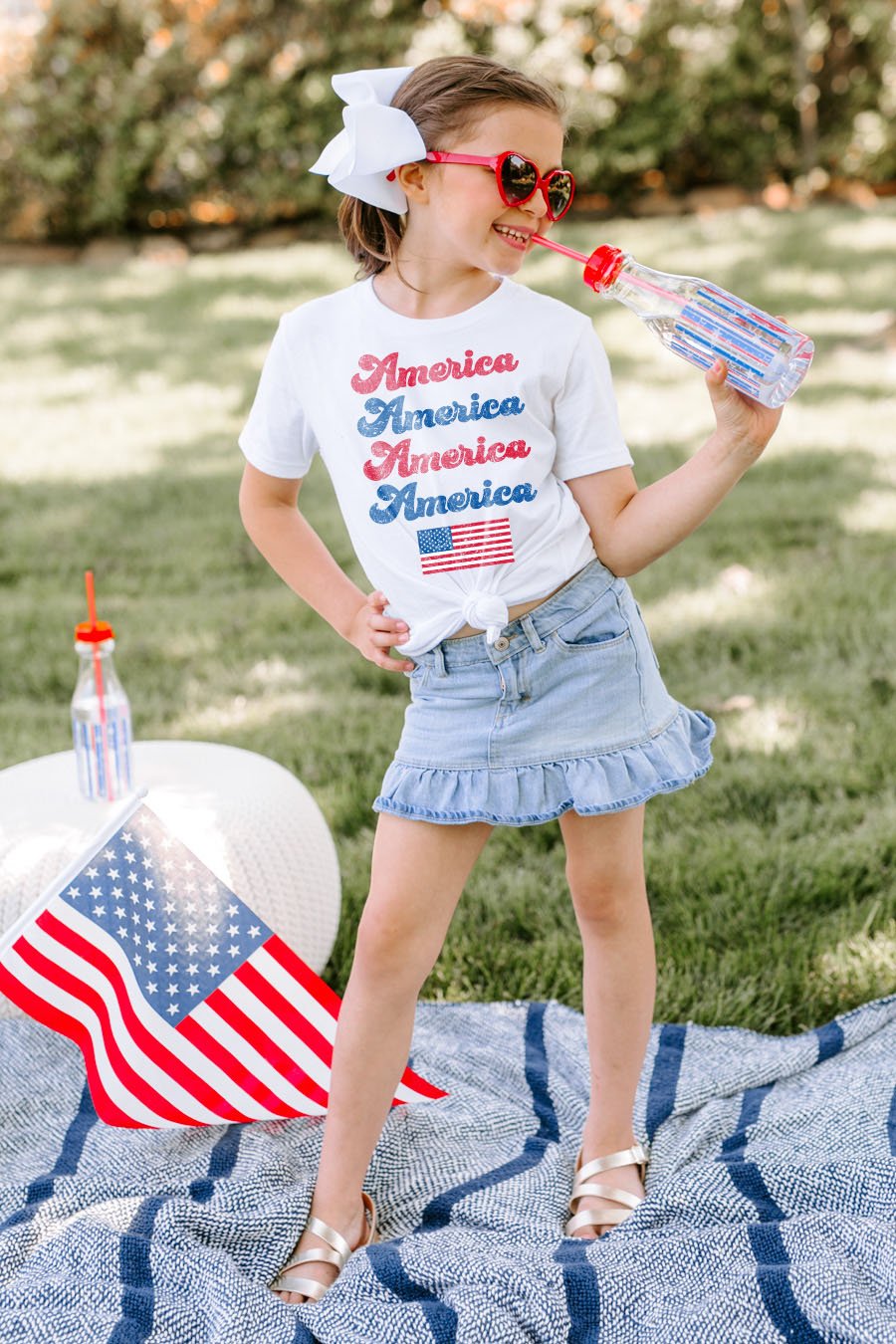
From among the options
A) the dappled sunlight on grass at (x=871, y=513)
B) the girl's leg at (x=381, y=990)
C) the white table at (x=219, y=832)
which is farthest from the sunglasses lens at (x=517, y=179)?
the dappled sunlight on grass at (x=871, y=513)

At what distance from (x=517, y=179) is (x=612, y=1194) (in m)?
1.54

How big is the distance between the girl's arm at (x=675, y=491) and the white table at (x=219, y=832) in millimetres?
978

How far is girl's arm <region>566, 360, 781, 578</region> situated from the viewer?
1.93 meters

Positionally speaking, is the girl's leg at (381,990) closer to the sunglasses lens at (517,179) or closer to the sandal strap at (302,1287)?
the sandal strap at (302,1287)

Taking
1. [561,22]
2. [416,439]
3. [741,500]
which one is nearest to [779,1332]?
[416,439]

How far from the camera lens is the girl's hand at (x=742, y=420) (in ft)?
6.31

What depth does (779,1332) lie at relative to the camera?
1934mm

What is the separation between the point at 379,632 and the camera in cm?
212

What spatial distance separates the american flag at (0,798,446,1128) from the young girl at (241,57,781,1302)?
30 cm

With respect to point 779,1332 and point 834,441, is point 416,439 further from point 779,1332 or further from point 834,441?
point 834,441

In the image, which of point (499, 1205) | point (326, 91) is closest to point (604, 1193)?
point (499, 1205)

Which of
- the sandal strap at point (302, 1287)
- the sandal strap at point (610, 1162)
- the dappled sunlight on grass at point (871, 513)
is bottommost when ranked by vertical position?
A: the sandal strap at point (302, 1287)

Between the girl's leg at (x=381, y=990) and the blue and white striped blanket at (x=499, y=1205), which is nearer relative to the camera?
the blue and white striped blanket at (x=499, y=1205)

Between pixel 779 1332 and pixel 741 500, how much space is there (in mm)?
4080
